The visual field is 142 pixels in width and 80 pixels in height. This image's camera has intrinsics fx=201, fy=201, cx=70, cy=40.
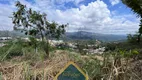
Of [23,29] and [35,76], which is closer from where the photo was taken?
[35,76]

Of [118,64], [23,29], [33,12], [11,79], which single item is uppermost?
[33,12]

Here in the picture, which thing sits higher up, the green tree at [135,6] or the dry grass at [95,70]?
the green tree at [135,6]

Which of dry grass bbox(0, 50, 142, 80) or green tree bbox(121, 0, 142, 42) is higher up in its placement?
green tree bbox(121, 0, 142, 42)

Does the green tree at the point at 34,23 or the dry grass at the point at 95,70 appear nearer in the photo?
the dry grass at the point at 95,70

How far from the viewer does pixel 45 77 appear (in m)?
3.53

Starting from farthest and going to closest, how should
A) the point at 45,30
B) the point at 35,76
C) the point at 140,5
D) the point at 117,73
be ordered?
1. the point at 140,5
2. the point at 45,30
3. the point at 35,76
4. the point at 117,73

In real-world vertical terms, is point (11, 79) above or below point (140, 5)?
below

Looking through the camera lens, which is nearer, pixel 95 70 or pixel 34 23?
pixel 95 70

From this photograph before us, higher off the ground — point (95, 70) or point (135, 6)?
point (135, 6)

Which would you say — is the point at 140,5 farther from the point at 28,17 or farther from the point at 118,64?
the point at 118,64

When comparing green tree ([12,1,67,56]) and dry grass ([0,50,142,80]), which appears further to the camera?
green tree ([12,1,67,56])

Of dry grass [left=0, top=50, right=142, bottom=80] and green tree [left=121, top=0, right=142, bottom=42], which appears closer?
dry grass [left=0, top=50, right=142, bottom=80]

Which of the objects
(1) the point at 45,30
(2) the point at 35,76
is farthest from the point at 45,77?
(1) the point at 45,30

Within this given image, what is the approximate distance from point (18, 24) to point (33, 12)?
37.0 inches
